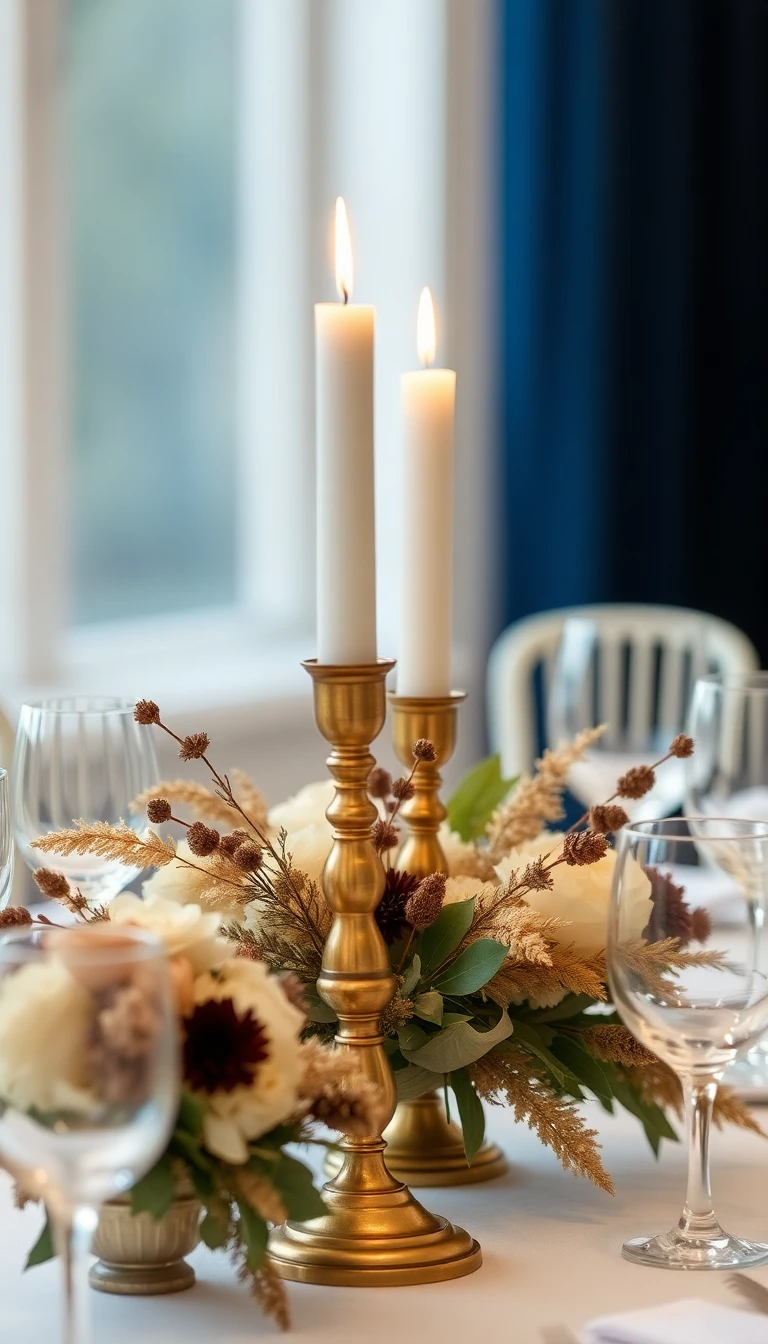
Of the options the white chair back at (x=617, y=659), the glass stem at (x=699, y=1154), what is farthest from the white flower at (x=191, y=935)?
the white chair back at (x=617, y=659)

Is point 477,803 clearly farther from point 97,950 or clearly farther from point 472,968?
point 97,950

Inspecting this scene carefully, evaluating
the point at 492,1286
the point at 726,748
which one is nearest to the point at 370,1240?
the point at 492,1286

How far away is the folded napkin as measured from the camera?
684 millimetres

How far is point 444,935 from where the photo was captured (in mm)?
871

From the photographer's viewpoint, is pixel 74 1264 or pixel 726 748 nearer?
pixel 74 1264

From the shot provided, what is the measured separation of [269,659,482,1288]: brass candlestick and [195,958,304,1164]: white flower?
0.10 metres

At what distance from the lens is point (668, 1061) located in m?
0.78

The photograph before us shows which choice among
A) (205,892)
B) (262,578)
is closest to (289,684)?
(262,578)

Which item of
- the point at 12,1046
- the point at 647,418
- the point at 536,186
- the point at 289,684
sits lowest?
the point at 289,684

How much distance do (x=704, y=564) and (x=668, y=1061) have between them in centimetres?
270

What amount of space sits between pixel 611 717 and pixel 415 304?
1197 millimetres

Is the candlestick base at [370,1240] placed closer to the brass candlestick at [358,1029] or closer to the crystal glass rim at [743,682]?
the brass candlestick at [358,1029]

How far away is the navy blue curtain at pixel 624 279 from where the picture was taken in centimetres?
316

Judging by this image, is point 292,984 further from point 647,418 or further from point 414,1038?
point 647,418
